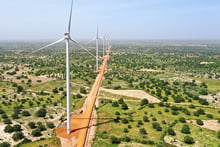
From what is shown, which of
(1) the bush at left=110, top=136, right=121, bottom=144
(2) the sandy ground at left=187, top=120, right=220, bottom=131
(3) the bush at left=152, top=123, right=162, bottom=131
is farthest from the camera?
(2) the sandy ground at left=187, top=120, right=220, bottom=131

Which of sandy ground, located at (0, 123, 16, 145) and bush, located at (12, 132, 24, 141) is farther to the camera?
bush, located at (12, 132, 24, 141)

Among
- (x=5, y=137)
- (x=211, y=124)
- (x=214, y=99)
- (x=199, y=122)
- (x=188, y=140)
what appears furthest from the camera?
(x=214, y=99)

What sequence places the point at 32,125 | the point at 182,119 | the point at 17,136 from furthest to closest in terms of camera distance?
the point at 182,119, the point at 32,125, the point at 17,136

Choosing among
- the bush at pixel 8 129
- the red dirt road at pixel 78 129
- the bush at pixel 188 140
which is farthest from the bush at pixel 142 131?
the bush at pixel 8 129

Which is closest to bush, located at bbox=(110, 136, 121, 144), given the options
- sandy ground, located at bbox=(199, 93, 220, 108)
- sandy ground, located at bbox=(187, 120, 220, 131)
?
sandy ground, located at bbox=(187, 120, 220, 131)

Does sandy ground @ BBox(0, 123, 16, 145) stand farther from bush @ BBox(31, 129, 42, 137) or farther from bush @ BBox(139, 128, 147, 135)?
bush @ BBox(139, 128, 147, 135)

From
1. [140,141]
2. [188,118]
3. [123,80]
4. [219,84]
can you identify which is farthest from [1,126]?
[219,84]

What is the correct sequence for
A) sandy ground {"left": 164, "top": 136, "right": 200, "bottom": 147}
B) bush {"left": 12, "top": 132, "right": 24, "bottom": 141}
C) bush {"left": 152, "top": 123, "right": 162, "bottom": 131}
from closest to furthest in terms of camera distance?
sandy ground {"left": 164, "top": 136, "right": 200, "bottom": 147}, bush {"left": 12, "top": 132, "right": 24, "bottom": 141}, bush {"left": 152, "top": 123, "right": 162, "bottom": 131}

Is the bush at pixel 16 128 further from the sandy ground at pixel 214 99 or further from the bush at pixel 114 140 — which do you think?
the sandy ground at pixel 214 99

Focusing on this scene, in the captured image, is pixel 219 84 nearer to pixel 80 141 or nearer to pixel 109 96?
pixel 109 96

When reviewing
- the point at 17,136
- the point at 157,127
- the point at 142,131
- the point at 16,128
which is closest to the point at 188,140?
the point at 157,127

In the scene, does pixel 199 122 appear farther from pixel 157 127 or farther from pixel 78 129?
pixel 78 129

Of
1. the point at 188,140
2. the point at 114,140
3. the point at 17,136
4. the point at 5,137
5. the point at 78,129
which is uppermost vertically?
the point at 188,140
